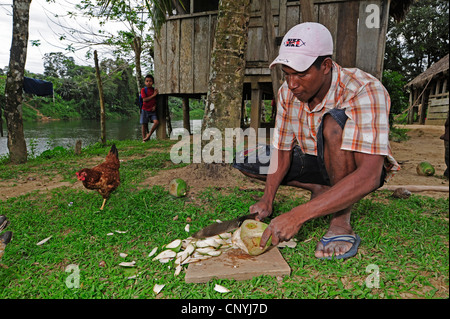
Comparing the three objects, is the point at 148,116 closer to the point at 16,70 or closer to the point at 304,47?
the point at 16,70

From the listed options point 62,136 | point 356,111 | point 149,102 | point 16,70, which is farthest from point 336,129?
point 62,136

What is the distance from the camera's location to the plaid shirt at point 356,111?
163 centimetres

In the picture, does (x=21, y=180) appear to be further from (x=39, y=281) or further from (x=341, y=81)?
(x=341, y=81)

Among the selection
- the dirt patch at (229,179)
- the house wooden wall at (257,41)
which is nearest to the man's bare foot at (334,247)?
the dirt patch at (229,179)

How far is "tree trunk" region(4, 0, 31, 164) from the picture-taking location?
235 inches

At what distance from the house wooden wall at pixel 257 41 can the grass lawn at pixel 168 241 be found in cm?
233

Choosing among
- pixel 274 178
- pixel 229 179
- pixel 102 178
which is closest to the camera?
pixel 274 178

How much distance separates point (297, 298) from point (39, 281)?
1.62 metres

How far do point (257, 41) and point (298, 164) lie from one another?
464 cm

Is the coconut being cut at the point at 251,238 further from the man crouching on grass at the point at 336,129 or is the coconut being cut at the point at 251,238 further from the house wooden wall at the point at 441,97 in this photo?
the house wooden wall at the point at 441,97

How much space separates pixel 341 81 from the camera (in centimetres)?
185

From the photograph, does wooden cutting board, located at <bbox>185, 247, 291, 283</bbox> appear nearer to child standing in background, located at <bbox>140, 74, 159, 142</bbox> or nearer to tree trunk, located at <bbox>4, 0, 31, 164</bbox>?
tree trunk, located at <bbox>4, 0, 31, 164</bbox>

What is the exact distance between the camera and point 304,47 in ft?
5.33
